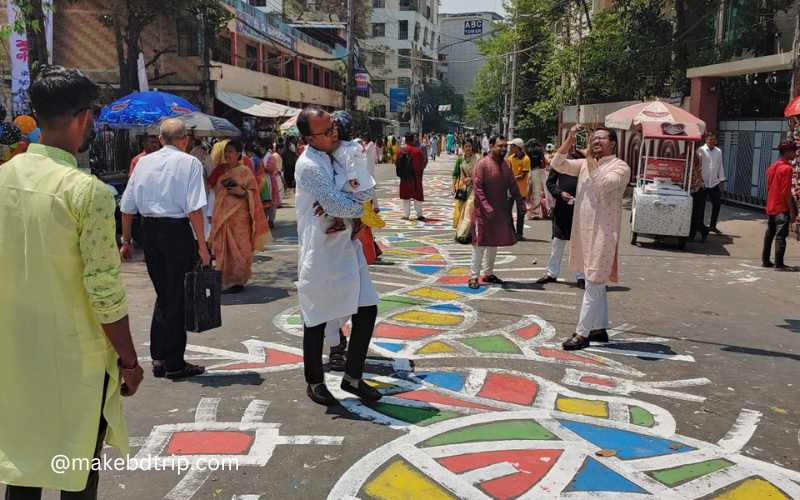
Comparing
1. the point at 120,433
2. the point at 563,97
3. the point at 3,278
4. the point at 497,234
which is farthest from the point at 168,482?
the point at 563,97

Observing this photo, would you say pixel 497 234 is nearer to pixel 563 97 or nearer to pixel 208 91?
pixel 208 91

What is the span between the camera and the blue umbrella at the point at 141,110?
12.8 meters

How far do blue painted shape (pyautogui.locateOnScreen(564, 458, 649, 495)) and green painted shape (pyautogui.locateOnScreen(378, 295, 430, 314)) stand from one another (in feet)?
11.9

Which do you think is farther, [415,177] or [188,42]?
[188,42]

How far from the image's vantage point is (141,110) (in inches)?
507

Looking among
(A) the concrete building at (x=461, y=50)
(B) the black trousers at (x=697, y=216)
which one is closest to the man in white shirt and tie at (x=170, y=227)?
(B) the black trousers at (x=697, y=216)

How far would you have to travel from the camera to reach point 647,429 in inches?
165

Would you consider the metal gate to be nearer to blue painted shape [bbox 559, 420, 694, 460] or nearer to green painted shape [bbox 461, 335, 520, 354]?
green painted shape [bbox 461, 335, 520, 354]

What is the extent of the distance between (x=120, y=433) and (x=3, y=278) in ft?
2.13

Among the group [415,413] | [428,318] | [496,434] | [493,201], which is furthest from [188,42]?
[496,434]

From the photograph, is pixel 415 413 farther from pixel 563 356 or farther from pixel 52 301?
pixel 52 301

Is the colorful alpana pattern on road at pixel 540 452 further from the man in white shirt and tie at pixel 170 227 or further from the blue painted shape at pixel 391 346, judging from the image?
the man in white shirt and tie at pixel 170 227

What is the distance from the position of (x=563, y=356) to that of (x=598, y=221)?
1130mm

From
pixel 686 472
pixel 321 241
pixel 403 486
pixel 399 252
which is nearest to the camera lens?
pixel 403 486
